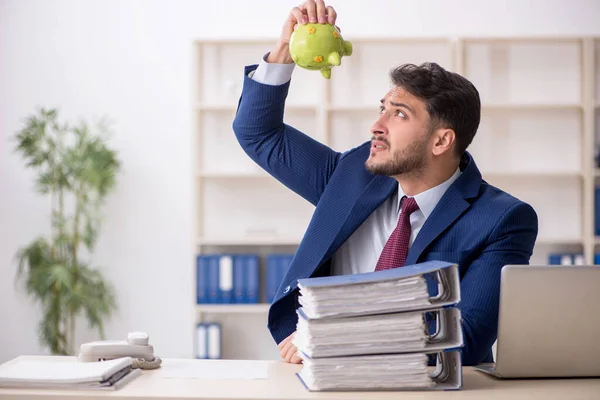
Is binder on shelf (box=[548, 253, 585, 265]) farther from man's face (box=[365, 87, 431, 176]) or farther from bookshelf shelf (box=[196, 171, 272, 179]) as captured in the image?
man's face (box=[365, 87, 431, 176])

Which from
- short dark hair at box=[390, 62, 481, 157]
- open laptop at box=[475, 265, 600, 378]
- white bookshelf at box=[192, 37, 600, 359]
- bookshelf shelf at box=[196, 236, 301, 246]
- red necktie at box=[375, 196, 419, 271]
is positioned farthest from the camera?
white bookshelf at box=[192, 37, 600, 359]

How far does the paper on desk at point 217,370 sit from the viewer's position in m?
1.60

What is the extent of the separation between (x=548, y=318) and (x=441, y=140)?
0.74 meters

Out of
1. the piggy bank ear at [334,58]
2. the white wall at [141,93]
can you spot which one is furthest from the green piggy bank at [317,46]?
the white wall at [141,93]

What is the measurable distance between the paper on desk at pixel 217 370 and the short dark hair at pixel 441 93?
0.82 m

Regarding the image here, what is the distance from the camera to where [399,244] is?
2039 mm

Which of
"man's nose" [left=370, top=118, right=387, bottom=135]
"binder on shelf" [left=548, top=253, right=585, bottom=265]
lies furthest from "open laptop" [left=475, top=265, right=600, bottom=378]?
"binder on shelf" [left=548, top=253, right=585, bottom=265]

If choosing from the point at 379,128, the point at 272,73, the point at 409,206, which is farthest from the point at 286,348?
the point at 272,73

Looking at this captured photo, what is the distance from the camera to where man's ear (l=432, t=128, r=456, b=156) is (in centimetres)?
216

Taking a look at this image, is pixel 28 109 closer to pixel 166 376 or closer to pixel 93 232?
pixel 93 232

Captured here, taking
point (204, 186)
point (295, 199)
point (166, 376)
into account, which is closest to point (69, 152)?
point (204, 186)

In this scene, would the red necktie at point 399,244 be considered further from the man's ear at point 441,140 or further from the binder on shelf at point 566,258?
the binder on shelf at point 566,258

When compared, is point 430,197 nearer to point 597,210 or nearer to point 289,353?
point 289,353

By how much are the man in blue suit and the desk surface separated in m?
0.31
